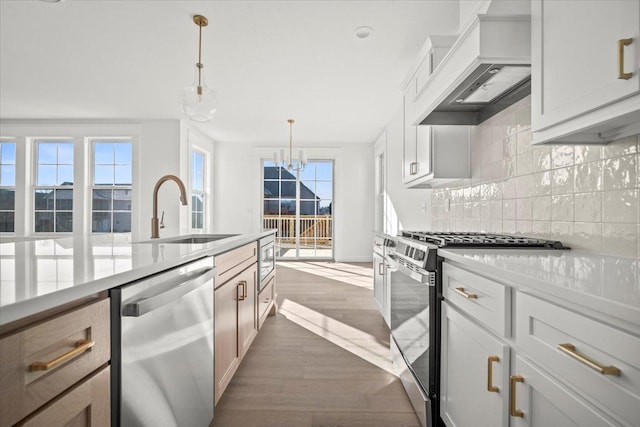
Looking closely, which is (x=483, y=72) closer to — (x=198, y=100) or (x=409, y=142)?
(x=409, y=142)

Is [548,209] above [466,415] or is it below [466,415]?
above

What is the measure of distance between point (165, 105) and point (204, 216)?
255 centimetres

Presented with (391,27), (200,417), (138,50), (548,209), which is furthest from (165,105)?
(548,209)

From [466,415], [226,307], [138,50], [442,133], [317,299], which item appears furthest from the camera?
[317,299]

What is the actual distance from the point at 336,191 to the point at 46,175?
529 cm

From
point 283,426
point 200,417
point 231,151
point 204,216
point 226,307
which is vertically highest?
point 231,151

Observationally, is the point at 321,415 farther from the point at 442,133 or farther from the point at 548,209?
the point at 442,133

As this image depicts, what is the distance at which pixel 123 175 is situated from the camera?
5.72m

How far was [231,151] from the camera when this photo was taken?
276 inches

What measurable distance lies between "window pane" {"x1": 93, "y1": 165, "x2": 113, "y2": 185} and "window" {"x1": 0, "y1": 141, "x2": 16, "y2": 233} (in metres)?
1.35

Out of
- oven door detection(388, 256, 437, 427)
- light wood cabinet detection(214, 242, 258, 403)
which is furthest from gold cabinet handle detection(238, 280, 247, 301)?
oven door detection(388, 256, 437, 427)

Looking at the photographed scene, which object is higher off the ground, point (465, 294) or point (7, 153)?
point (7, 153)

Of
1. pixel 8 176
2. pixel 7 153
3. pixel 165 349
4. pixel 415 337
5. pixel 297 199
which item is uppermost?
pixel 7 153

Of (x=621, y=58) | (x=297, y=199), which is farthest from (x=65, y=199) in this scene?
(x=621, y=58)
